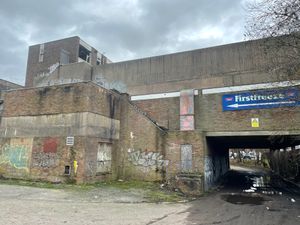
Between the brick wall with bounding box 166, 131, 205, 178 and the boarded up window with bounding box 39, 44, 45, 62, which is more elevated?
the boarded up window with bounding box 39, 44, 45, 62

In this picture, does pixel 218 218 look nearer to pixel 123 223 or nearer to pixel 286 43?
pixel 123 223

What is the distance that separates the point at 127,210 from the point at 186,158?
6.45 meters

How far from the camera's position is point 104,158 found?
617 inches

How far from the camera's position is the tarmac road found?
7.43 m

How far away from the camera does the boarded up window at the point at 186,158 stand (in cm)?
1445

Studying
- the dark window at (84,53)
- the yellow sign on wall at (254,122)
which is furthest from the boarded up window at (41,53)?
the yellow sign on wall at (254,122)

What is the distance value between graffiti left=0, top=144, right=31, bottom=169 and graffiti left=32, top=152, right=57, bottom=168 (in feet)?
1.79

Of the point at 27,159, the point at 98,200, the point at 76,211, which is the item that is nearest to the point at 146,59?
the point at 27,159

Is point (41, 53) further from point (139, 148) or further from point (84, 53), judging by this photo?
point (139, 148)

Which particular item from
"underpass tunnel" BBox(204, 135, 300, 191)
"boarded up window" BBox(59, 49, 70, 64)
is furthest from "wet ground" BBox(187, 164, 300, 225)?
"boarded up window" BBox(59, 49, 70, 64)

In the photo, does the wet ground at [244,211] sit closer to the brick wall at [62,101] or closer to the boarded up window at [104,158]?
the boarded up window at [104,158]

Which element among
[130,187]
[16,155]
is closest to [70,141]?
[16,155]

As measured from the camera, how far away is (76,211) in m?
8.30

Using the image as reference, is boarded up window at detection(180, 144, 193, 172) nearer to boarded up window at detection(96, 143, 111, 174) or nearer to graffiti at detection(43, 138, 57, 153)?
boarded up window at detection(96, 143, 111, 174)
